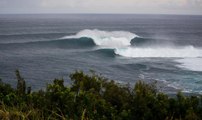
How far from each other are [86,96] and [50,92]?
1018 mm

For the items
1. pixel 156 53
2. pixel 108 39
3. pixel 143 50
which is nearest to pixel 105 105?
pixel 156 53

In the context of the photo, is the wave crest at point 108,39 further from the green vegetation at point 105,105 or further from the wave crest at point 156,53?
the green vegetation at point 105,105

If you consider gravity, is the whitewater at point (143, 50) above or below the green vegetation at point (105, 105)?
below

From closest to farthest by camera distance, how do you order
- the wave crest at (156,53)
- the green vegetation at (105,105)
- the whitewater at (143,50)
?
1. the green vegetation at (105,105)
2. the whitewater at (143,50)
3. the wave crest at (156,53)

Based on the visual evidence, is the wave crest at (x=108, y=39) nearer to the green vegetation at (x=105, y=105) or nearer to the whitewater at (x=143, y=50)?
the whitewater at (x=143, y=50)

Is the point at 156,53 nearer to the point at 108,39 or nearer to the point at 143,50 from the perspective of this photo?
the point at 143,50

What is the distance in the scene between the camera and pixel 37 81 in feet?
85.3

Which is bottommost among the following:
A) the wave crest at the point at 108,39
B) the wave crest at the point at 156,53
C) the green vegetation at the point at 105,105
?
the wave crest at the point at 156,53

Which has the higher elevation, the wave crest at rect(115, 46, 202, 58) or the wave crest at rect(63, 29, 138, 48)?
the wave crest at rect(63, 29, 138, 48)

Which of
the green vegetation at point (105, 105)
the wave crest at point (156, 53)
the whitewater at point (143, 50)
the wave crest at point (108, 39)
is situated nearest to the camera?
the green vegetation at point (105, 105)

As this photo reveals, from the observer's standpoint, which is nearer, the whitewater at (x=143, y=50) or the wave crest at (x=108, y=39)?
the whitewater at (x=143, y=50)

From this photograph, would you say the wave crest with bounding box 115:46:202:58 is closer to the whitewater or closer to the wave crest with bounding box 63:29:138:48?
the whitewater

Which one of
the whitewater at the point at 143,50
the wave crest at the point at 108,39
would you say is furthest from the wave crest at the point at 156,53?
the wave crest at the point at 108,39

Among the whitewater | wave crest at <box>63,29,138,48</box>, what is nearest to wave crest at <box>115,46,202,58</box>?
the whitewater
